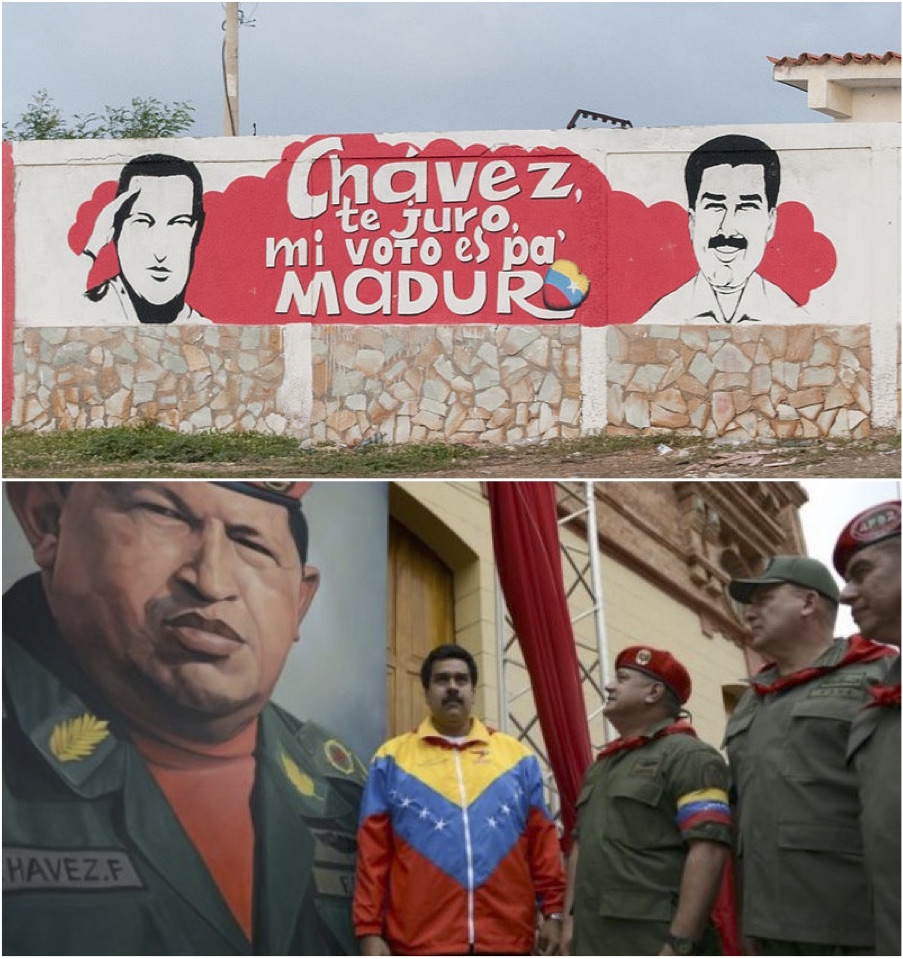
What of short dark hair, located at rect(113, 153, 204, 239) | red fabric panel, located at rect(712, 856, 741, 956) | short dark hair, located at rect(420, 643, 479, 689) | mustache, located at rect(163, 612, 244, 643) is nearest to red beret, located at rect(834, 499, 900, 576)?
red fabric panel, located at rect(712, 856, 741, 956)

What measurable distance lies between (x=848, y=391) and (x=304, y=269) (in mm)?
4969

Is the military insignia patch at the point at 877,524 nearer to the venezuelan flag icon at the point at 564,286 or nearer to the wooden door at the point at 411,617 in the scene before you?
the wooden door at the point at 411,617

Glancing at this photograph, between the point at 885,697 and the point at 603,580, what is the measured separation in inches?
257

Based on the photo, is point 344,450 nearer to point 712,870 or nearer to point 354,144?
point 354,144

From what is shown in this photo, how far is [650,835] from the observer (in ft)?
20.1

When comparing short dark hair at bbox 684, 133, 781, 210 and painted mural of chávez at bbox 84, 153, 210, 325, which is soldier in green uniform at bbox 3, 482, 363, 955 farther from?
short dark hair at bbox 684, 133, 781, 210

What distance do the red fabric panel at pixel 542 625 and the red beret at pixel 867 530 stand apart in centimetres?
245

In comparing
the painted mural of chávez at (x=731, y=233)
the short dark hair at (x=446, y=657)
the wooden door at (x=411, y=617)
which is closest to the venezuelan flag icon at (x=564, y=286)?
the painted mural of chávez at (x=731, y=233)

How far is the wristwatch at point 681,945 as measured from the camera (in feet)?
19.2

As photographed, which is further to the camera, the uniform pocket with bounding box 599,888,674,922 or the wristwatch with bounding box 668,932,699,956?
the uniform pocket with bounding box 599,888,674,922

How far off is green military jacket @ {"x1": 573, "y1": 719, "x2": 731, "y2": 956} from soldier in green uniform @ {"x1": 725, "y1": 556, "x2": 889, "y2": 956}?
16cm

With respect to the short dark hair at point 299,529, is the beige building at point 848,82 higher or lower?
higher

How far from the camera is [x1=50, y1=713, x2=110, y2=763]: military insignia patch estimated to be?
256 inches

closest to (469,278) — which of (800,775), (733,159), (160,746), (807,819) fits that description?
(733,159)
